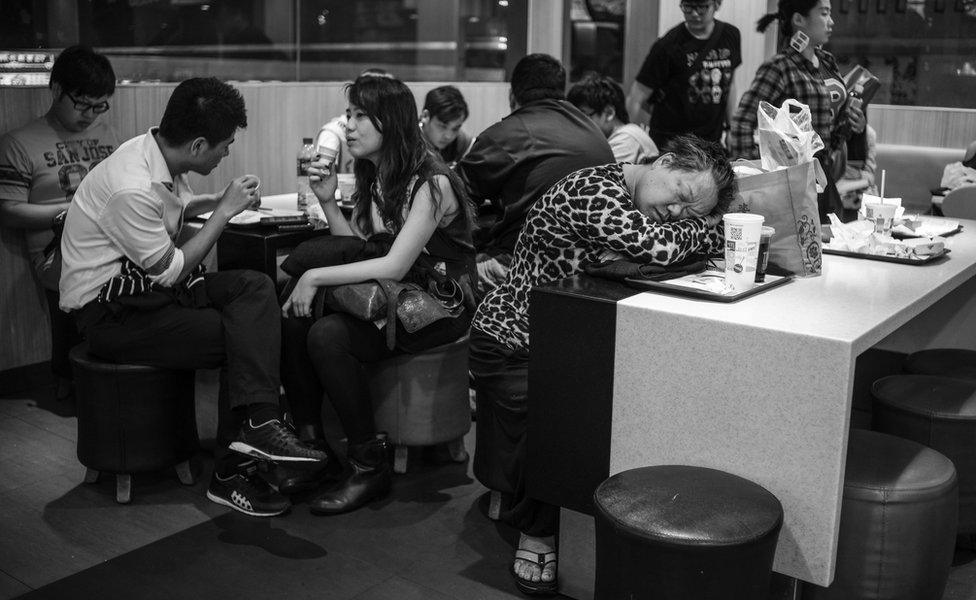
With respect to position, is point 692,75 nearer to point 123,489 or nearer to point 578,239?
point 578,239

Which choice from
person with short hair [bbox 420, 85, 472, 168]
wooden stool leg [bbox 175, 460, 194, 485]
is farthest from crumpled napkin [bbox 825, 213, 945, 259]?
person with short hair [bbox 420, 85, 472, 168]

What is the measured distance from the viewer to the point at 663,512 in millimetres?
1886

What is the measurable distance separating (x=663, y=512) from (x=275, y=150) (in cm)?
321

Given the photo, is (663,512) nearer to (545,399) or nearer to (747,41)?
(545,399)

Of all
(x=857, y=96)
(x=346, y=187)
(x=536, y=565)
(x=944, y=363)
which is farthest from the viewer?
(x=857, y=96)

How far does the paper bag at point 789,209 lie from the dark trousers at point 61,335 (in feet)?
8.01

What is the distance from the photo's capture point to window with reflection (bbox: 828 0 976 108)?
6.54 metres

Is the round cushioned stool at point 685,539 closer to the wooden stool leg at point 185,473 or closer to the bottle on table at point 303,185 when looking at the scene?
the wooden stool leg at point 185,473

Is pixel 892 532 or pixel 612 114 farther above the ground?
pixel 612 114

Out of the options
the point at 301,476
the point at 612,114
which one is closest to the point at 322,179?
the point at 301,476

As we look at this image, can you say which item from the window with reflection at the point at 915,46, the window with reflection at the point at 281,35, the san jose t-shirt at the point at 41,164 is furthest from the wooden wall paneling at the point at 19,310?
the window with reflection at the point at 915,46

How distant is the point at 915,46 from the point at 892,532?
17.7 feet

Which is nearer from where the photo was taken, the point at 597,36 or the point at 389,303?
the point at 389,303

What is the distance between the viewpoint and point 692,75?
16.1 feet
